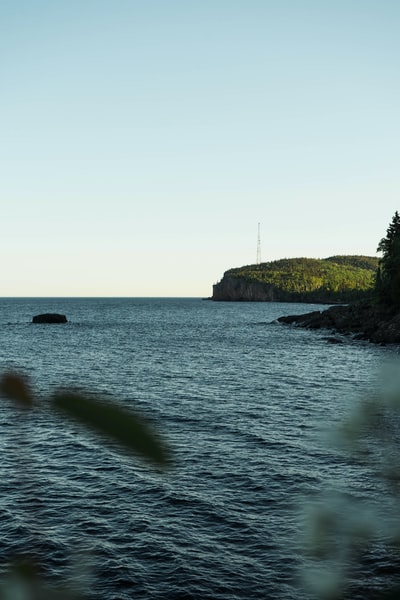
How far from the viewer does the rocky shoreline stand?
3029 inches

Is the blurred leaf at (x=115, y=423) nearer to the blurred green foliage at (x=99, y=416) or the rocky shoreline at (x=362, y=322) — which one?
the blurred green foliage at (x=99, y=416)

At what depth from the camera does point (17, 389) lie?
93 cm

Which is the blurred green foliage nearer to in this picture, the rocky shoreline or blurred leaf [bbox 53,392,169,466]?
blurred leaf [bbox 53,392,169,466]

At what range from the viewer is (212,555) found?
16344 millimetres

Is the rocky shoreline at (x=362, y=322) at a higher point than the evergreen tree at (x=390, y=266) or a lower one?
lower

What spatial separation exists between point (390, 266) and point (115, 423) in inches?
3855

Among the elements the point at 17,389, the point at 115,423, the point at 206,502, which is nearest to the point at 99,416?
the point at 115,423

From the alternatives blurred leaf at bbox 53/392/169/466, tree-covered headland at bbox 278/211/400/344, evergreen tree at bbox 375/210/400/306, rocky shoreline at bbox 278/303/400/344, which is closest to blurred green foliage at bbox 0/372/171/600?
blurred leaf at bbox 53/392/169/466

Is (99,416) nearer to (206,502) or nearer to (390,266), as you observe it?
(206,502)

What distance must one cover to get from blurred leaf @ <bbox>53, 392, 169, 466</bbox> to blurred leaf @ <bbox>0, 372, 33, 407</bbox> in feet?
0.27

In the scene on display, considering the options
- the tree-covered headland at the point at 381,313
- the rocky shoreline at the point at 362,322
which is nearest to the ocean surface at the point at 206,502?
the rocky shoreline at the point at 362,322

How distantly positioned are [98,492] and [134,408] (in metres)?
21.8

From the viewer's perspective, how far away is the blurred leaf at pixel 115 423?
0.81 metres

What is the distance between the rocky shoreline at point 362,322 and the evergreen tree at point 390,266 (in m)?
2.37
